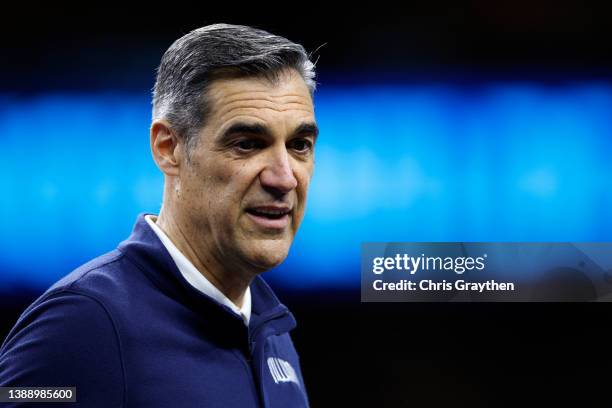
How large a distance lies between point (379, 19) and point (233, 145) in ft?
5.72

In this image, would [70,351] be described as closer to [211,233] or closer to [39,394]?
[39,394]

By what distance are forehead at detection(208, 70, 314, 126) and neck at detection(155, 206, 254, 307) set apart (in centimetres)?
20

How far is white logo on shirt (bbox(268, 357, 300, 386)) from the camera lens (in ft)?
4.58

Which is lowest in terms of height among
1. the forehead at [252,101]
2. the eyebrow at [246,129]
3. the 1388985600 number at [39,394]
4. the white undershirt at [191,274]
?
the 1388985600 number at [39,394]

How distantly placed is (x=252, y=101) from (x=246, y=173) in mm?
123

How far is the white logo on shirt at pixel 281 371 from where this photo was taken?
1395mm

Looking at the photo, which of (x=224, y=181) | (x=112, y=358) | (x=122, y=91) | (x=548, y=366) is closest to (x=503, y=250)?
(x=548, y=366)

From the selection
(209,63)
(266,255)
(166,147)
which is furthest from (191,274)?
(209,63)

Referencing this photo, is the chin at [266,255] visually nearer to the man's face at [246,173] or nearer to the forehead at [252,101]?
the man's face at [246,173]

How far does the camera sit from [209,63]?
1289 millimetres

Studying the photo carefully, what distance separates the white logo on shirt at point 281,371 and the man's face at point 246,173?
0.74ft

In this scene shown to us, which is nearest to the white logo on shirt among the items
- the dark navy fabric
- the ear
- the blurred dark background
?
the dark navy fabric

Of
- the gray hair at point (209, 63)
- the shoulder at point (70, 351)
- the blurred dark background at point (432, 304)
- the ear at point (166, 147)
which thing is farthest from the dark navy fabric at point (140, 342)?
the blurred dark background at point (432, 304)

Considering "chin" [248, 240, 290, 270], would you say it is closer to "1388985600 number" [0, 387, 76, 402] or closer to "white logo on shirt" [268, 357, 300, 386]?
"white logo on shirt" [268, 357, 300, 386]
